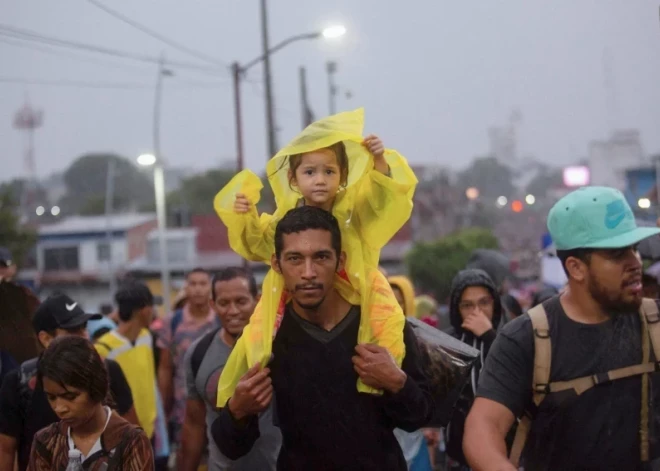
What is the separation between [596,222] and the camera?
12.8 ft

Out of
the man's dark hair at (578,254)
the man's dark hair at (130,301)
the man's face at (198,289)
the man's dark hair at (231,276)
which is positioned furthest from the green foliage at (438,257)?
the man's dark hair at (578,254)

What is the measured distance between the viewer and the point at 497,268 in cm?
850

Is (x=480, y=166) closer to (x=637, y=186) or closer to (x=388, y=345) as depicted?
(x=637, y=186)

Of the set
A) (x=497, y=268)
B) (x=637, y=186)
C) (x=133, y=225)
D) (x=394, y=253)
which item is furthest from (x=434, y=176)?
(x=497, y=268)

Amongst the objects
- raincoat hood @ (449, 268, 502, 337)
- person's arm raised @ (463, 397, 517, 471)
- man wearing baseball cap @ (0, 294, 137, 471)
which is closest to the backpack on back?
person's arm raised @ (463, 397, 517, 471)

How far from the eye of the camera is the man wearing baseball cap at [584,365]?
382 cm

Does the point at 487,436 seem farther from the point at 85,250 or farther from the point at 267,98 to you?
the point at 85,250

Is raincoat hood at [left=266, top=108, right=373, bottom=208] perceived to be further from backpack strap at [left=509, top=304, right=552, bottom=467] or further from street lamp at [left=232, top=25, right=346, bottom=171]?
street lamp at [left=232, top=25, right=346, bottom=171]

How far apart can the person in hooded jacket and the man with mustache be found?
191 centimetres

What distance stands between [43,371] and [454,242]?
51.3m

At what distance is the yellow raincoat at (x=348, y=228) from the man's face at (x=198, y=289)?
472cm

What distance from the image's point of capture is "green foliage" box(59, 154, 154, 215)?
112 meters

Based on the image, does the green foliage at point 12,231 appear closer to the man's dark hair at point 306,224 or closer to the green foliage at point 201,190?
the green foliage at point 201,190

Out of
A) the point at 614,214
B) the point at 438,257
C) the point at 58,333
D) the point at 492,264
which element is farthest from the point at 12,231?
the point at 614,214
